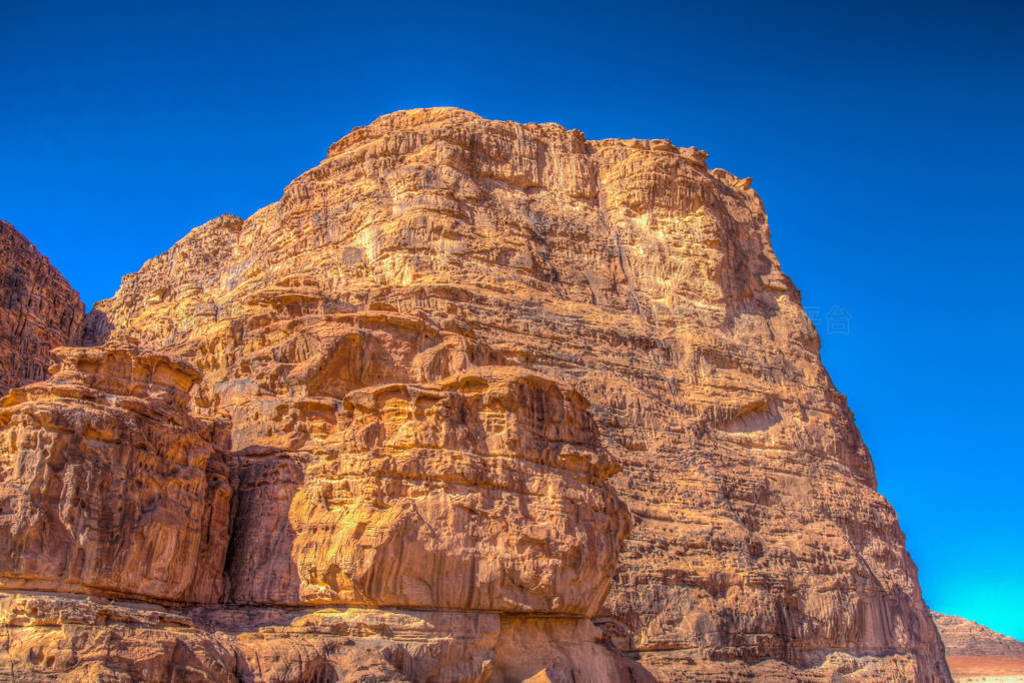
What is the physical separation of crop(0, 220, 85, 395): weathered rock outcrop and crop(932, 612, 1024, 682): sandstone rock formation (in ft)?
243

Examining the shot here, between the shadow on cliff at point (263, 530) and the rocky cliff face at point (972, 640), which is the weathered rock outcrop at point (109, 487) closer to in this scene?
the shadow on cliff at point (263, 530)

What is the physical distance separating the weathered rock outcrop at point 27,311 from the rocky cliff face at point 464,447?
4.80 meters

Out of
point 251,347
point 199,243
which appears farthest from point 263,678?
point 199,243

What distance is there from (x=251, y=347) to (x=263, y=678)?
1646cm

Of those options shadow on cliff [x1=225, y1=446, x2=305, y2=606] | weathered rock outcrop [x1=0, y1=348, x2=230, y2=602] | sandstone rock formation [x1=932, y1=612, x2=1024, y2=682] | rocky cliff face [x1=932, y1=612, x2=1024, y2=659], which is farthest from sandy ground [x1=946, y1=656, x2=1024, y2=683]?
weathered rock outcrop [x1=0, y1=348, x2=230, y2=602]

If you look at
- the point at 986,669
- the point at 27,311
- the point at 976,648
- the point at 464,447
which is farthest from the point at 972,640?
the point at 464,447

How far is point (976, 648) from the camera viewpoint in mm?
103250

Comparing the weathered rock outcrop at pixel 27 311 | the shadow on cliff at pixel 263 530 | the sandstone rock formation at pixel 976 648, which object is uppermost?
the weathered rock outcrop at pixel 27 311

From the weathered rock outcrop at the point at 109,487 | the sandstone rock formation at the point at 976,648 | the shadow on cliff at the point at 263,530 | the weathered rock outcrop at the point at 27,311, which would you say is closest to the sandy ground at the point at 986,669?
the sandstone rock formation at the point at 976,648

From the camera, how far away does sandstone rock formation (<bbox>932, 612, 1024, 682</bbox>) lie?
90188 mm

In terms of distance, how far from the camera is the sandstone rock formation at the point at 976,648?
9019 cm

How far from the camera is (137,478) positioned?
17.7 m

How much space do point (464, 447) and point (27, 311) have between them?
27435 mm

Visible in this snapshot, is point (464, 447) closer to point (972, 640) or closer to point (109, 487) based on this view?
point (109, 487)
